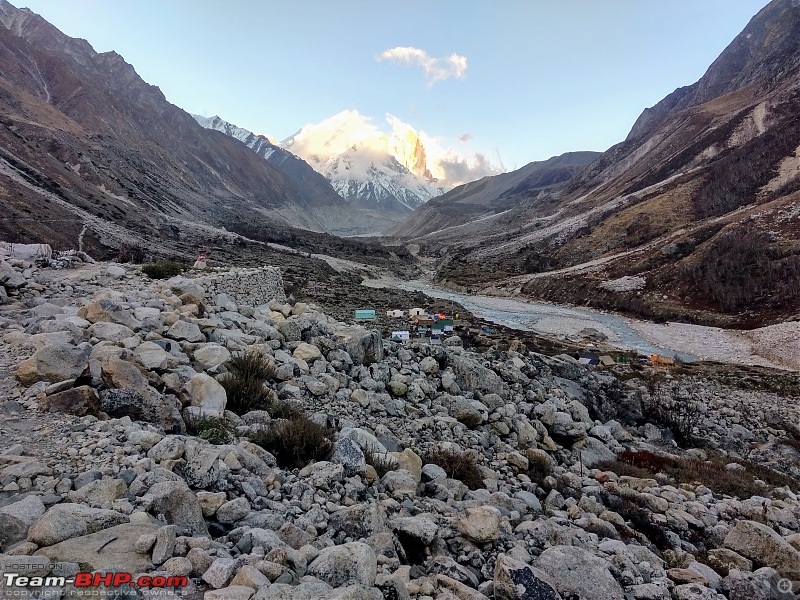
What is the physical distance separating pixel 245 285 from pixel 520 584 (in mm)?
15714

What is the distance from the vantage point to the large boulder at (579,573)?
14.3 ft

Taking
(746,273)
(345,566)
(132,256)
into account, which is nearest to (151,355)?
(345,566)

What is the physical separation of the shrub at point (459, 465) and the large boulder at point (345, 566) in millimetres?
3804

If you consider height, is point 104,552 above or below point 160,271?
below

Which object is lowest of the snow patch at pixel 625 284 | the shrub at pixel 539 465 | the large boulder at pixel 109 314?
the shrub at pixel 539 465

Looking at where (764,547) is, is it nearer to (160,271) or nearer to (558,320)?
(160,271)

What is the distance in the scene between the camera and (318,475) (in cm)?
550

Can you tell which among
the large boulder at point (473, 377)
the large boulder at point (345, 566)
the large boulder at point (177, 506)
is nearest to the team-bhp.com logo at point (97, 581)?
the large boulder at point (177, 506)

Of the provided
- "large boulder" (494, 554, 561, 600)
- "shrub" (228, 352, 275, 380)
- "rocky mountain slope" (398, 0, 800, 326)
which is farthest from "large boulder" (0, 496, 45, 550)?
"rocky mountain slope" (398, 0, 800, 326)

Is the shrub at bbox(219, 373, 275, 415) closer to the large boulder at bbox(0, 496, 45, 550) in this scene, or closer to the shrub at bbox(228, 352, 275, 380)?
the shrub at bbox(228, 352, 275, 380)

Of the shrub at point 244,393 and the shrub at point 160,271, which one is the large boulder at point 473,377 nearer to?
the shrub at point 244,393

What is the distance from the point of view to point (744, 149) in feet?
273

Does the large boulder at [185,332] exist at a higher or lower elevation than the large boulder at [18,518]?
higher

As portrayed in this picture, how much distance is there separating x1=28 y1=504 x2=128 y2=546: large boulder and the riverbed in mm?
37724
